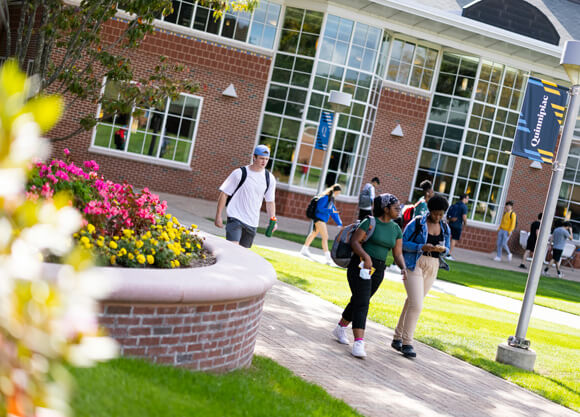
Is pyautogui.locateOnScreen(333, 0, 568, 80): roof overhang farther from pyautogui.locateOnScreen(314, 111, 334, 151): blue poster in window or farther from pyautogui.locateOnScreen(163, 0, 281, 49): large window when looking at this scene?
pyautogui.locateOnScreen(314, 111, 334, 151): blue poster in window

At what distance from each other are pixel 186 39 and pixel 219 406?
1900 centimetres

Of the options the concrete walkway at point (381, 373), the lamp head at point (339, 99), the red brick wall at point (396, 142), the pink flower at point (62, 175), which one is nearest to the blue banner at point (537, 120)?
the concrete walkway at point (381, 373)

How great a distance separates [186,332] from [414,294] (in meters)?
3.48

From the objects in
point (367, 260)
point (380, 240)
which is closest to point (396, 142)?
point (380, 240)

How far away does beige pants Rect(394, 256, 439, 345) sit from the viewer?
7531mm

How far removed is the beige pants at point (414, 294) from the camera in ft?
24.7

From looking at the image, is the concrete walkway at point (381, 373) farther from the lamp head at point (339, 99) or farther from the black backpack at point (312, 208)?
the lamp head at point (339, 99)

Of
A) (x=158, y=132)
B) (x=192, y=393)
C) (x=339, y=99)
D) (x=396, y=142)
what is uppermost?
(x=339, y=99)

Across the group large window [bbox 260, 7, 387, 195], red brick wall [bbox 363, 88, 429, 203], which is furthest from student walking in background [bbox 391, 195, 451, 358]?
red brick wall [bbox 363, 88, 429, 203]

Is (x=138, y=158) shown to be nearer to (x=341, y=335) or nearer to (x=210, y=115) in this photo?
(x=210, y=115)

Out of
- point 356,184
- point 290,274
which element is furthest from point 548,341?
point 356,184

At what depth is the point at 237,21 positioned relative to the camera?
2228 cm

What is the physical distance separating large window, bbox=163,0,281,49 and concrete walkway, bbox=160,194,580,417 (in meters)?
14.7

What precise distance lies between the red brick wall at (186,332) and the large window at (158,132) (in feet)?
55.9
